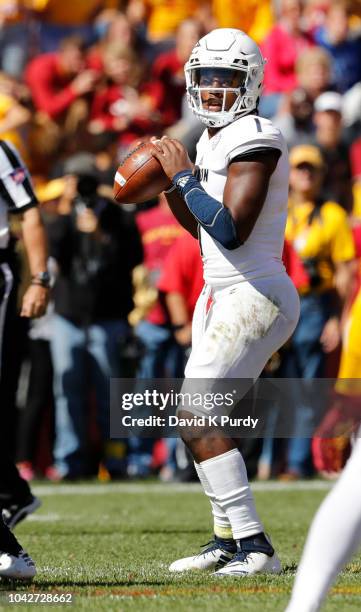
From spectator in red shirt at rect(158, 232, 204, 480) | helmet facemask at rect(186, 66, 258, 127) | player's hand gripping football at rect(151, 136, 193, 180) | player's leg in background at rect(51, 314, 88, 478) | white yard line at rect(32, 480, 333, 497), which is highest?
helmet facemask at rect(186, 66, 258, 127)

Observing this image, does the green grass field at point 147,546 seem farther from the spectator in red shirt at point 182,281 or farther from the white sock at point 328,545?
the spectator in red shirt at point 182,281

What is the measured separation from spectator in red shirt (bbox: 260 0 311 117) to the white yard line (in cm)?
426

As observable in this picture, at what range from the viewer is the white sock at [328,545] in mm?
3506

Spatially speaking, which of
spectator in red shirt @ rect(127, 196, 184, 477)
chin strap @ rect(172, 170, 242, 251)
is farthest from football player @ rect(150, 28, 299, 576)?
spectator in red shirt @ rect(127, 196, 184, 477)

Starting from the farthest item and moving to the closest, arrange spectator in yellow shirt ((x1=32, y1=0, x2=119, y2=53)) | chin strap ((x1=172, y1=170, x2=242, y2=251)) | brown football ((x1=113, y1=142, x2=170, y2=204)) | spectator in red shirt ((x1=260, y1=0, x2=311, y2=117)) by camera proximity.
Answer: spectator in yellow shirt ((x1=32, y1=0, x2=119, y2=53))
spectator in red shirt ((x1=260, y1=0, x2=311, y2=117))
brown football ((x1=113, y1=142, x2=170, y2=204))
chin strap ((x1=172, y1=170, x2=242, y2=251))

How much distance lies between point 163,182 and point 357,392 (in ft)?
15.9

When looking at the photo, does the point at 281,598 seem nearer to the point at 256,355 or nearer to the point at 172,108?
the point at 256,355

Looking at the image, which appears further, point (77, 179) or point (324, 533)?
point (77, 179)

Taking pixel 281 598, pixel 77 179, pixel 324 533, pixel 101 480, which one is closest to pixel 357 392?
pixel 101 480

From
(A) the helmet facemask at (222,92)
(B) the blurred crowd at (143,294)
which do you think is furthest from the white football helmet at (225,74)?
(B) the blurred crowd at (143,294)

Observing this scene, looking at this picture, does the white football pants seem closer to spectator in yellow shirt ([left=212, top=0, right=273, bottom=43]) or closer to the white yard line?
the white yard line

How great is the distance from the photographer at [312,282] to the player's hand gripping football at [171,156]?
14.9 ft

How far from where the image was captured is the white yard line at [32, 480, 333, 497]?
29.5ft

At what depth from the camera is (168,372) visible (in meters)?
10.0
